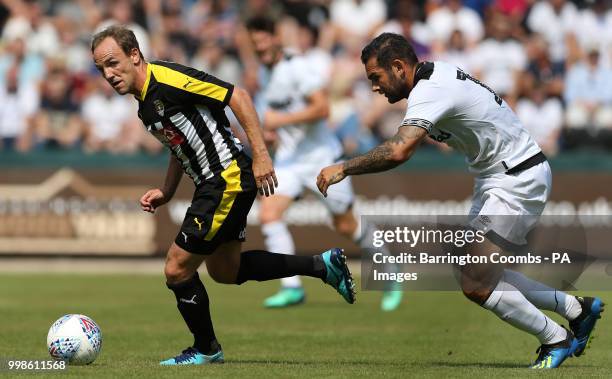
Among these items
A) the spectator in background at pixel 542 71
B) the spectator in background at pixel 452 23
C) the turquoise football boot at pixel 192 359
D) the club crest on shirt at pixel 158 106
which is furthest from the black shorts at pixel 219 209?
the spectator in background at pixel 452 23

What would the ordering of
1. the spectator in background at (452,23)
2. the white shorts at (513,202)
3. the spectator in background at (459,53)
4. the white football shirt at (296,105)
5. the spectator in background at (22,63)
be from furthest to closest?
the spectator in background at (22,63) < the spectator in background at (452,23) < the spectator in background at (459,53) < the white football shirt at (296,105) < the white shorts at (513,202)

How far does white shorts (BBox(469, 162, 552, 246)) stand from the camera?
8258 mm

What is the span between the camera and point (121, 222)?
18.9 metres

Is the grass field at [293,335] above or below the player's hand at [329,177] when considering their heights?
below

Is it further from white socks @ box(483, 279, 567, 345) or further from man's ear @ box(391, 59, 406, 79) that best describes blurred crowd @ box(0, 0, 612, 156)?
man's ear @ box(391, 59, 406, 79)

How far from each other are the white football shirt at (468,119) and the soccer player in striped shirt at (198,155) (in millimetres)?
1149

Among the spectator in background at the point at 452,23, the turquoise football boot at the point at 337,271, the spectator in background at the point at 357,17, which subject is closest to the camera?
the turquoise football boot at the point at 337,271

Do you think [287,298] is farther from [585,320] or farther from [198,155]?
[585,320]

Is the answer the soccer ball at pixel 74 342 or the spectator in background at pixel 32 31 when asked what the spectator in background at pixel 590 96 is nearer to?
the spectator in background at pixel 32 31

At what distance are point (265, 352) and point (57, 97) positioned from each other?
11.8 m

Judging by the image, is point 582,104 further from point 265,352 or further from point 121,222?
point 265,352

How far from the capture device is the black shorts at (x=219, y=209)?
27.5 ft

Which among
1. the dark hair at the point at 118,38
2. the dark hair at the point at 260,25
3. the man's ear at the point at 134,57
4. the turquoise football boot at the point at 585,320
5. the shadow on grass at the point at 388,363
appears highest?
the dark hair at the point at 118,38

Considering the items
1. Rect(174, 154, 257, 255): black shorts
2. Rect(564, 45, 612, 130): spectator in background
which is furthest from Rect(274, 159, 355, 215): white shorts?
Rect(564, 45, 612, 130): spectator in background
